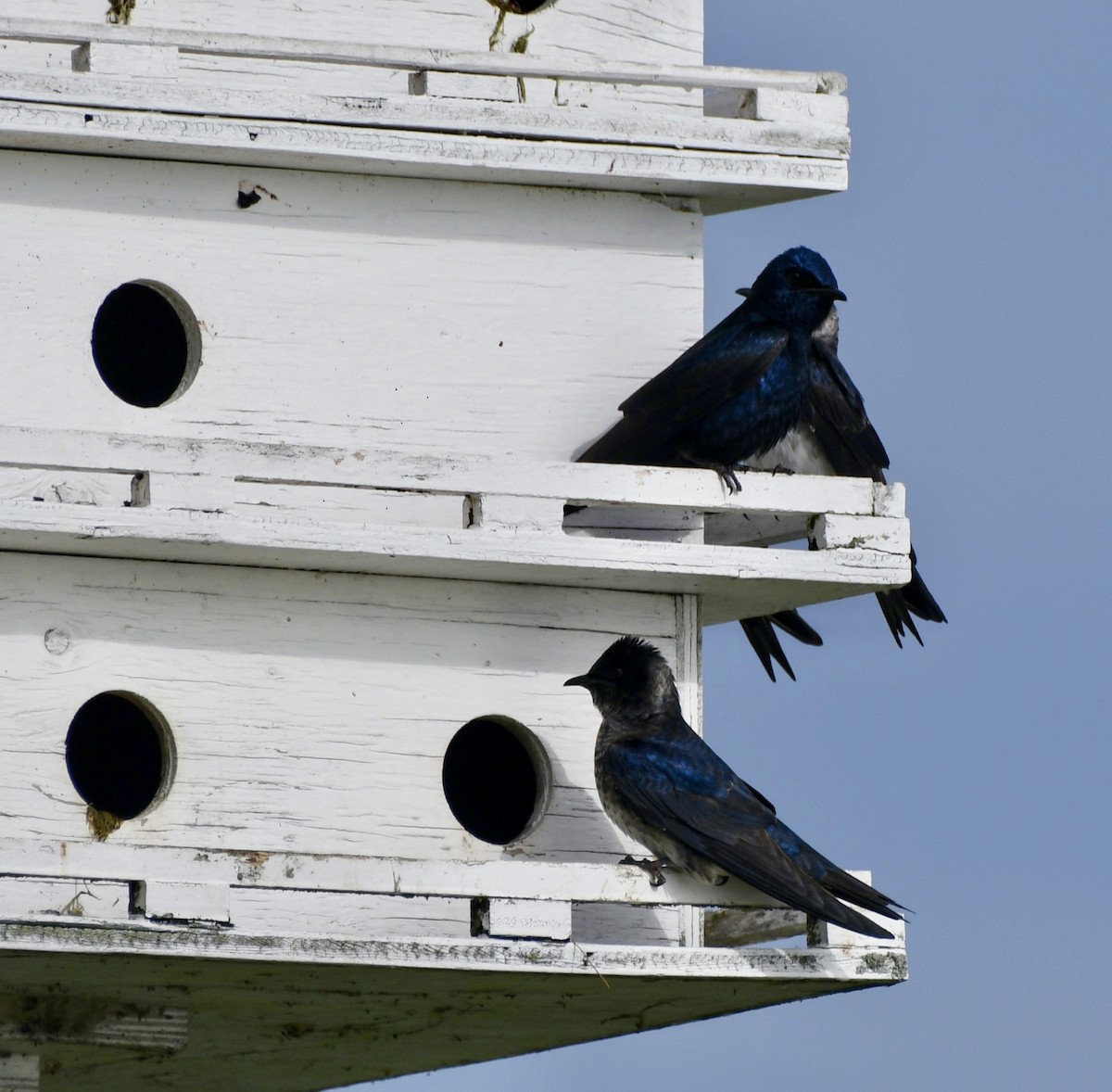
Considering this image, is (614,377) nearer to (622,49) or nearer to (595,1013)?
(622,49)

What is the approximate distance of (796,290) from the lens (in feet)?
28.2

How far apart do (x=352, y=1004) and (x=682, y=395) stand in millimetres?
1750

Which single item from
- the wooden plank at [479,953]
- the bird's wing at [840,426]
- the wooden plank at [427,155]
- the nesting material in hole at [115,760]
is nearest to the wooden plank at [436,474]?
the bird's wing at [840,426]

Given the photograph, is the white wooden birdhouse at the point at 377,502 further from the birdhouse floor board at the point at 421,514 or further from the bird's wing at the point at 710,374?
the bird's wing at the point at 710,374

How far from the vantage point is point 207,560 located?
7.90m

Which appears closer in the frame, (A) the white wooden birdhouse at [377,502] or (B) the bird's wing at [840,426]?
(A) the white wooden birdhouse at [377,502]

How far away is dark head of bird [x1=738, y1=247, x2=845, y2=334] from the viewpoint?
28.1 feet

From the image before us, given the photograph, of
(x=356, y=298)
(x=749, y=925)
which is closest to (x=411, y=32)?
(x=356, y=298)

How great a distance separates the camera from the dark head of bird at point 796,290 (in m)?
8.56

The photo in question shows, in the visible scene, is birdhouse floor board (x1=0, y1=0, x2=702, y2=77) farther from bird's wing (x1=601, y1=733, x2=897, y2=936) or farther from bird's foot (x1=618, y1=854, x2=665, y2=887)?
bird's foot (x1=618, y1=854, x2=665, y2=887)

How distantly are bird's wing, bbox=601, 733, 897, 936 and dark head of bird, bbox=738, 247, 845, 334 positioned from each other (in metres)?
1.23

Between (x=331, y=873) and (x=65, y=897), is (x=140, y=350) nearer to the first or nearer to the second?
(x=331, y=873)

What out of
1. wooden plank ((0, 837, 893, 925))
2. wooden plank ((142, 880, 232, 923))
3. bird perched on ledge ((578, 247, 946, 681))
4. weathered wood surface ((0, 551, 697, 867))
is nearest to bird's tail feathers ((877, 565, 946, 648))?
bird perched on ledge ((578, 247, 946, 681))

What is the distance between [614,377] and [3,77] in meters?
1.77
